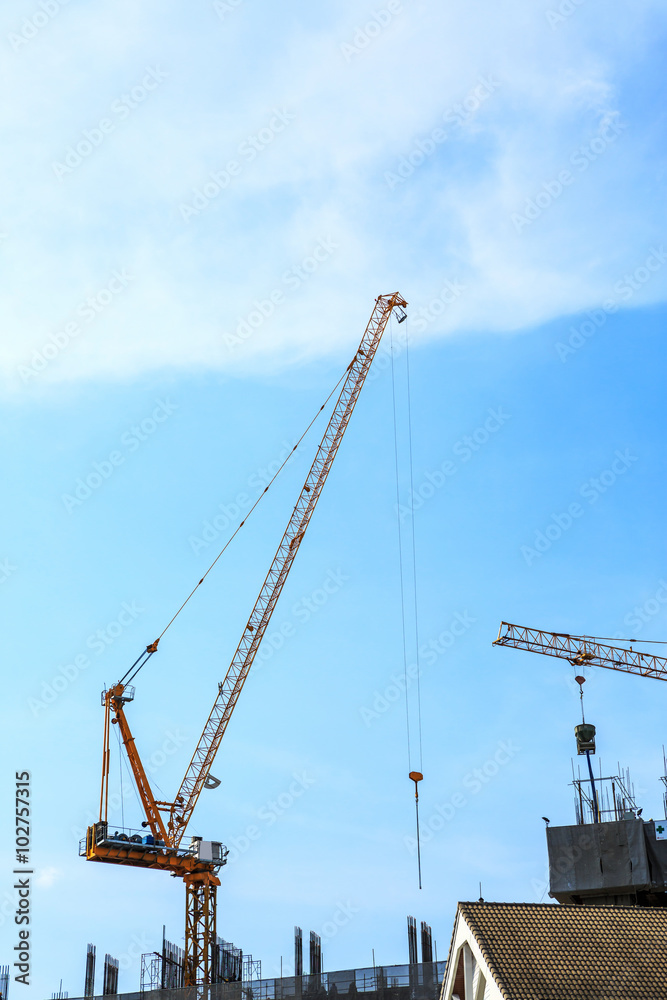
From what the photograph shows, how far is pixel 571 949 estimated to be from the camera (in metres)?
45.0

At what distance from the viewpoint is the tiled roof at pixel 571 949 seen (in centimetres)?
4309

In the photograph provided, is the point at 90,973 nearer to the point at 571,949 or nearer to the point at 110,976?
the point at 110,976

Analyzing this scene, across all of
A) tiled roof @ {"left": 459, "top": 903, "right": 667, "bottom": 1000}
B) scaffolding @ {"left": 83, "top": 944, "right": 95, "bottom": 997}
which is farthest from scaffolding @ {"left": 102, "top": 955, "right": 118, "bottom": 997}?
tiled roof @ {"left": 459, "top": 903, "right": 667, "bottom": 1000}

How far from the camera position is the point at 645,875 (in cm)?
Answer: 8019

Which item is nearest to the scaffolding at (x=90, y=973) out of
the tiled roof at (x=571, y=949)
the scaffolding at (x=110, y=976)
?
the scaffolding at (x=110, y=976)

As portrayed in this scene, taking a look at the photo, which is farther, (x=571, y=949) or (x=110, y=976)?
(x=110, y=976)

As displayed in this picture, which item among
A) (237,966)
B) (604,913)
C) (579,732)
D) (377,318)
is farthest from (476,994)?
(377,318)

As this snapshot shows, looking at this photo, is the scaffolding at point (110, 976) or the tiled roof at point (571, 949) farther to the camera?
the scaffolding at point (110, 976)

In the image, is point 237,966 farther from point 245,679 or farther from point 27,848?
point 27,848

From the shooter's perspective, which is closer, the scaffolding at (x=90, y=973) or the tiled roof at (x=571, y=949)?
the tiled roof at (x=571, y=949)

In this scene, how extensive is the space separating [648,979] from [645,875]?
124 ft

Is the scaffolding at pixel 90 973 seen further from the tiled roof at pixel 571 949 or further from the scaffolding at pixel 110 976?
the tiled roof at pixel 571 949

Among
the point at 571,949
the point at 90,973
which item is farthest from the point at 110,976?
the point at 571,949

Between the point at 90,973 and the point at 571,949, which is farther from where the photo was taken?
the point at 90,973
